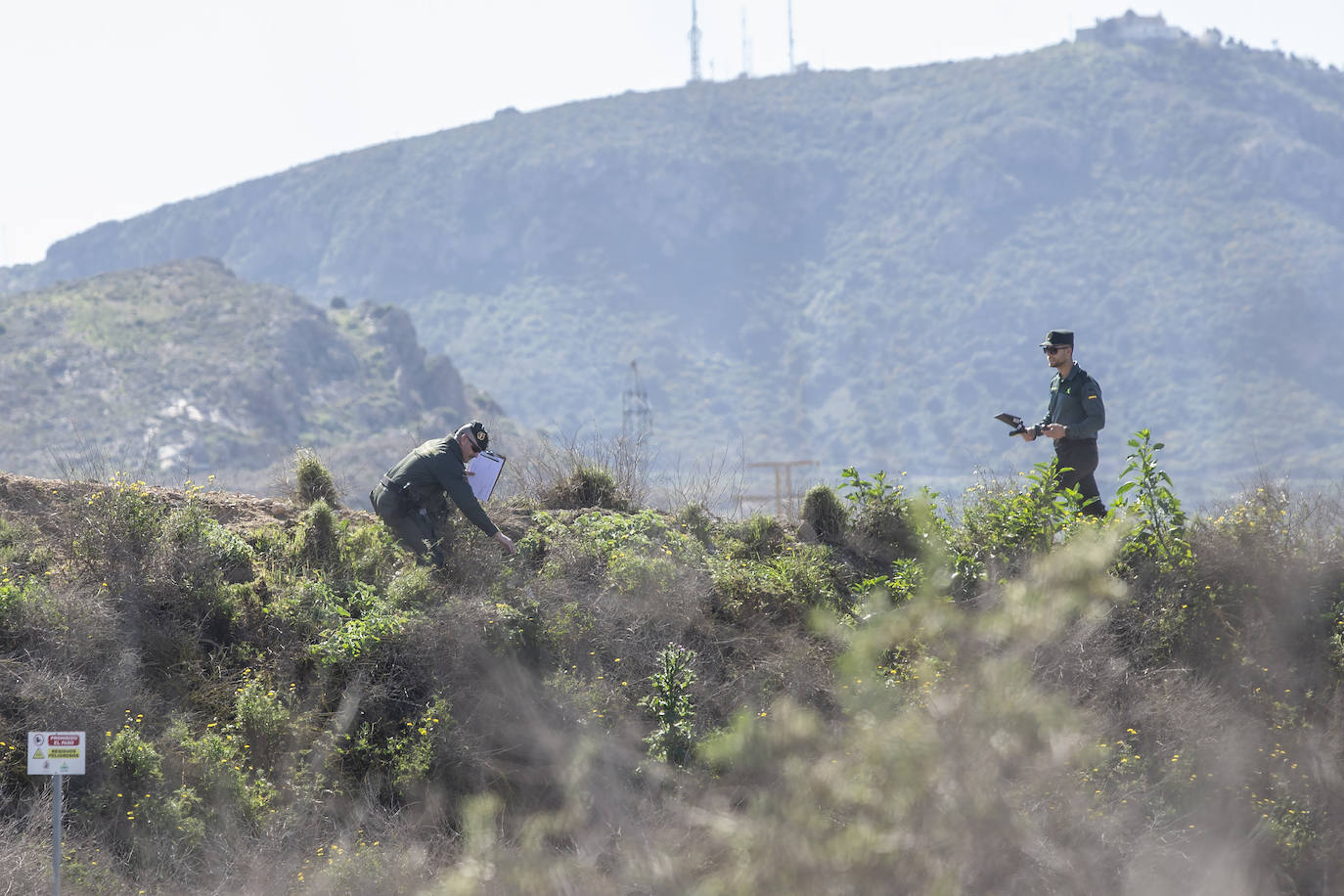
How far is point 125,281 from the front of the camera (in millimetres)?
104625

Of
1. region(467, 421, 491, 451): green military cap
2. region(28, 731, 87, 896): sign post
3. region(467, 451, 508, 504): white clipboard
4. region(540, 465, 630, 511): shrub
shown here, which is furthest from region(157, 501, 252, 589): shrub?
region(28, 731, 87, 896): sign post

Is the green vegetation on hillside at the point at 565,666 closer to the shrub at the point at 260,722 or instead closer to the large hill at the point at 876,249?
the shrub at the point at 260,722

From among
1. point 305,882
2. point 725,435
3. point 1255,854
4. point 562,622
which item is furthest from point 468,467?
point 725,435

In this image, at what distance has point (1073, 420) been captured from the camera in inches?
399

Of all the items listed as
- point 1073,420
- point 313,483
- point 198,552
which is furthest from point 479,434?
point 1073,420

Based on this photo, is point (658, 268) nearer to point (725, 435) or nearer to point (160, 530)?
point (725, 435)

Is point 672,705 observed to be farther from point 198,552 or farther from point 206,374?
point 206,374

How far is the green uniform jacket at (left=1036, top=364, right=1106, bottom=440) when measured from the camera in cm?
996

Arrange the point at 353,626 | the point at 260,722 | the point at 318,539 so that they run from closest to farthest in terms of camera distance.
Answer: the point at 260,722 → the point at 353,626 → the point at 318,539

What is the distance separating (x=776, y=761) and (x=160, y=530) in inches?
292

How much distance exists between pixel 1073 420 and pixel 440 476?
4.76 m

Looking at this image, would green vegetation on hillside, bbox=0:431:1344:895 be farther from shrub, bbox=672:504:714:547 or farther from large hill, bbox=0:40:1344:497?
large hill, bbox=0:40:1344:497

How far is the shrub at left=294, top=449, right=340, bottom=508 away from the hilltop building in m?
175

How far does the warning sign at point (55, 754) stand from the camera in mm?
6656
